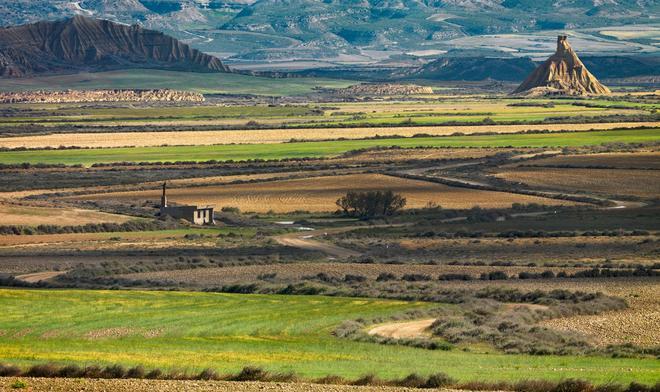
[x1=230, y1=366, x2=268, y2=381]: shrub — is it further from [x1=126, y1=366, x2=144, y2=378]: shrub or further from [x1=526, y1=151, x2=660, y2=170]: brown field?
[x1=526, y1=151, x2=660, y2=170]: brown field

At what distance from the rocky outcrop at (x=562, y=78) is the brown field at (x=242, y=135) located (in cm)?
5969

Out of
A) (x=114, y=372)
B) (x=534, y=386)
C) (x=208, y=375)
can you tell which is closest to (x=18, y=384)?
(x=114, y=372)

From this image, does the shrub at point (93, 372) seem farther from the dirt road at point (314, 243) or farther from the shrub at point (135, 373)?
the dirt road at point (314, 243)

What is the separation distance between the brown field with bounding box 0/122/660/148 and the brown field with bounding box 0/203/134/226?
143 ft

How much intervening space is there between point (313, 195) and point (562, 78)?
117 meters

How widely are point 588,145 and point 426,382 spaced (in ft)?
260

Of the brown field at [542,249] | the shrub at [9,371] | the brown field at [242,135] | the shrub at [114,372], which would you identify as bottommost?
the brown field at [242,135]

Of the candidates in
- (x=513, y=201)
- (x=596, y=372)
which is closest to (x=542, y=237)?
(x=513, y=201)

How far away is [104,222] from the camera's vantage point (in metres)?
60.7

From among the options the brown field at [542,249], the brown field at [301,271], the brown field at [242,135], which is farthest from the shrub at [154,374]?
the brown field at [242,135]

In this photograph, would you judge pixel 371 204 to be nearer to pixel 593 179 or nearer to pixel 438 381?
pixel 593 179

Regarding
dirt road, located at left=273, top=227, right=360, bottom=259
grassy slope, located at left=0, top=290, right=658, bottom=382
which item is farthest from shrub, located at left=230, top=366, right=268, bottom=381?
dirt road, located at left=273, top=227, right=360, bottom=259

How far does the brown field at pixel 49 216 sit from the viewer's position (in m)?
59.7

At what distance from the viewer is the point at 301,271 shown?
45.7 m
